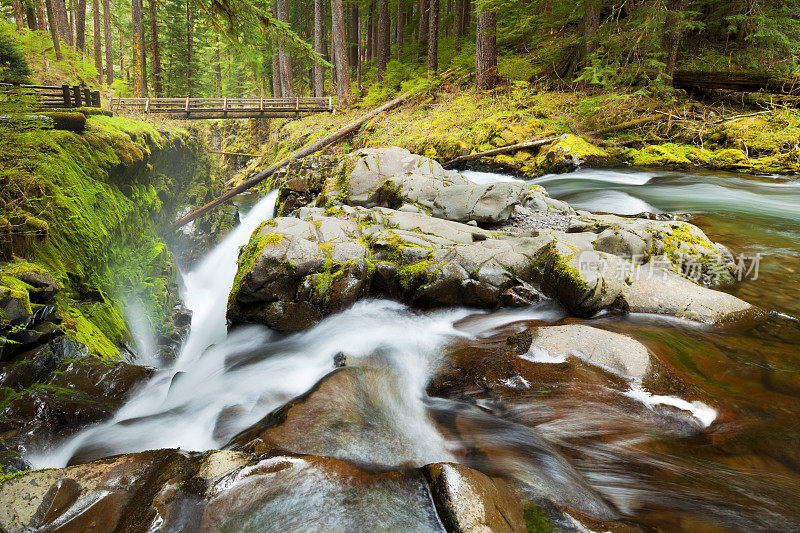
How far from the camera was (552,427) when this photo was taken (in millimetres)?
2932

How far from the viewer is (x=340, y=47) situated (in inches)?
711

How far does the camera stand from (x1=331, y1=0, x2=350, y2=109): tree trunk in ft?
57.8

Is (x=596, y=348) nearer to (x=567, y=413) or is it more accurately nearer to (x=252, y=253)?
(x=567, y=413)

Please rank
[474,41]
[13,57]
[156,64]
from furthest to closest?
[156,64], [474,41], [13,57]

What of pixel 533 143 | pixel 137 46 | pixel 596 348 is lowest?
pixel 596 348

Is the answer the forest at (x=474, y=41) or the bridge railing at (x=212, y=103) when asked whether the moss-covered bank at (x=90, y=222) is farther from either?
the bridge railing at (x=212, y=103)

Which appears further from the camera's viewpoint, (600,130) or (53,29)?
(53,29)

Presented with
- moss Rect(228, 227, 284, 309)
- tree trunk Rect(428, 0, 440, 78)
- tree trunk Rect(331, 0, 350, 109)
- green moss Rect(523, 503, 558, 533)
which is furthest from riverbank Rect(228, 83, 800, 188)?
green moss Rect(523, 503, 558, 533)

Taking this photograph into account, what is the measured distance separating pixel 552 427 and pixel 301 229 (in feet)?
14.3

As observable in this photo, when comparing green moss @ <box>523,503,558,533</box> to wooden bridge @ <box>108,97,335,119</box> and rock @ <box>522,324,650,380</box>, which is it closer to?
rock @ <box>522,324,650,380</box>

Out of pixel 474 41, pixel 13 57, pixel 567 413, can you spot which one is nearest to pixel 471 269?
pixel 567 413

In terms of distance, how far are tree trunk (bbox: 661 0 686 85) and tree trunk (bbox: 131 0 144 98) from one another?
23815mm

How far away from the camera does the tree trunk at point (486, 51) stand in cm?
1341

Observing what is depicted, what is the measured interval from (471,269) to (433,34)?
16438mm
